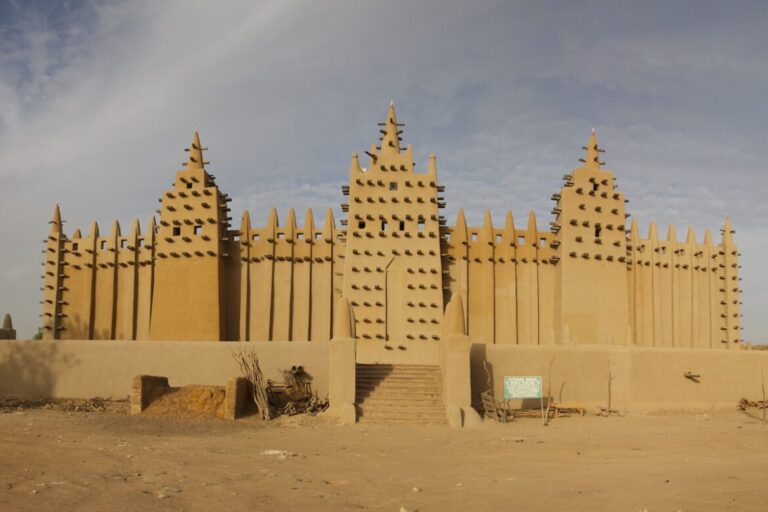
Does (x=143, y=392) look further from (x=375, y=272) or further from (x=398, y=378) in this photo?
(x=375, y=272)

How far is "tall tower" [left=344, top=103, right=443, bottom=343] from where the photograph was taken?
24328 mm

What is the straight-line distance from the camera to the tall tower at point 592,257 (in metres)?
24.7

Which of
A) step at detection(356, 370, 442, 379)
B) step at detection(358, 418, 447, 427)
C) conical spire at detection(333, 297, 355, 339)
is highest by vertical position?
conical spire at detection(333, 297, 355, 339)

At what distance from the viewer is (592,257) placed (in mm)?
25188

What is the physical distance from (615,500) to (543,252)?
59.2ft

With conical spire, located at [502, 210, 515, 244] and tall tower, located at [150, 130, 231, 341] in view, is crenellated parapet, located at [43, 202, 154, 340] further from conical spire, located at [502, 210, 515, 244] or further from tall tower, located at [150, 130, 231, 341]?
conical spire, located at [502, 210, 515, 244]

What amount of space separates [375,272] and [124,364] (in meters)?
8.77

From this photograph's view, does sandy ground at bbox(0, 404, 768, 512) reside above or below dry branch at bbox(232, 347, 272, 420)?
below

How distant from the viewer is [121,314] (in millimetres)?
26016

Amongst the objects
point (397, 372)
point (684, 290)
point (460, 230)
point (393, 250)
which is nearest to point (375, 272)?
point (393, 250)

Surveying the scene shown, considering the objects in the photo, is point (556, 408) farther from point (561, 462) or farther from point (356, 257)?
point (356, 257)

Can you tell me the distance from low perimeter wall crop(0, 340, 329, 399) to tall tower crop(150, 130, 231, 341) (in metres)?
4.47

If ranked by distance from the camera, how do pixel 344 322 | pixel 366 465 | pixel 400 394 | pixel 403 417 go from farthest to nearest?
pixel 400 394 < pixel 344 322 < pixel 403 417 < pixel 366 465

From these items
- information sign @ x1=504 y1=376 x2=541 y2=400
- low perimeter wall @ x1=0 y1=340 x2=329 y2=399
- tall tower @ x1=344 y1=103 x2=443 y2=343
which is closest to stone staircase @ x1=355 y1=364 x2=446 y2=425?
low perimeter wall @ x1=0 y1=340 x2=329 y2=399
